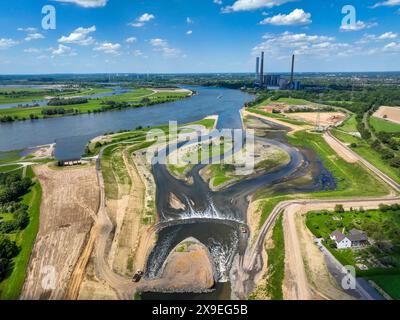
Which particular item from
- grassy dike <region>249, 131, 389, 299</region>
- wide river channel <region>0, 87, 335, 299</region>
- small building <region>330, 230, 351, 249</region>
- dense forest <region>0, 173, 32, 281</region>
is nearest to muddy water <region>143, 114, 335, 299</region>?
wide river channel <region>0, 87, 335, 299</region>

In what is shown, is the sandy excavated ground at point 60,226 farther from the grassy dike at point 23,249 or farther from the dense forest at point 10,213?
the dense forest at point 10,213

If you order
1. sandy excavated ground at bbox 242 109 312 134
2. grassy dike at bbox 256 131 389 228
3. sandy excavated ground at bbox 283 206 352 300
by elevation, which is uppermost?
sandy excavated ground at bbox 242 109 312 134

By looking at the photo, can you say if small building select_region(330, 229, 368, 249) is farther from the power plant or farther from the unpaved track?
the power plant

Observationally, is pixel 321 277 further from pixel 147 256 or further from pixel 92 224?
pixel 92 224

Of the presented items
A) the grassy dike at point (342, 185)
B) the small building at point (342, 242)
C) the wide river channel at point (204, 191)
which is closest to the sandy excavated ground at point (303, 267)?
the small building at point (342, 242)

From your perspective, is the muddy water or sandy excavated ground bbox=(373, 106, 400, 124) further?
sandy excavated ground bbox=(373, 106, 400, 124)

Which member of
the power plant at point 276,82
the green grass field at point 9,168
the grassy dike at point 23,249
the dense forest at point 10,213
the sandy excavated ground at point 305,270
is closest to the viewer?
the sandy excavated ground at point 305,270

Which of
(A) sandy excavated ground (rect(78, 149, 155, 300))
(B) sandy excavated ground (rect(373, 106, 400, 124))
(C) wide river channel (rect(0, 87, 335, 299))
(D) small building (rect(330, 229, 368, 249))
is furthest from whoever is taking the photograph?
(B) sandy excavated ground (rect(373, 106, 400, 124))
